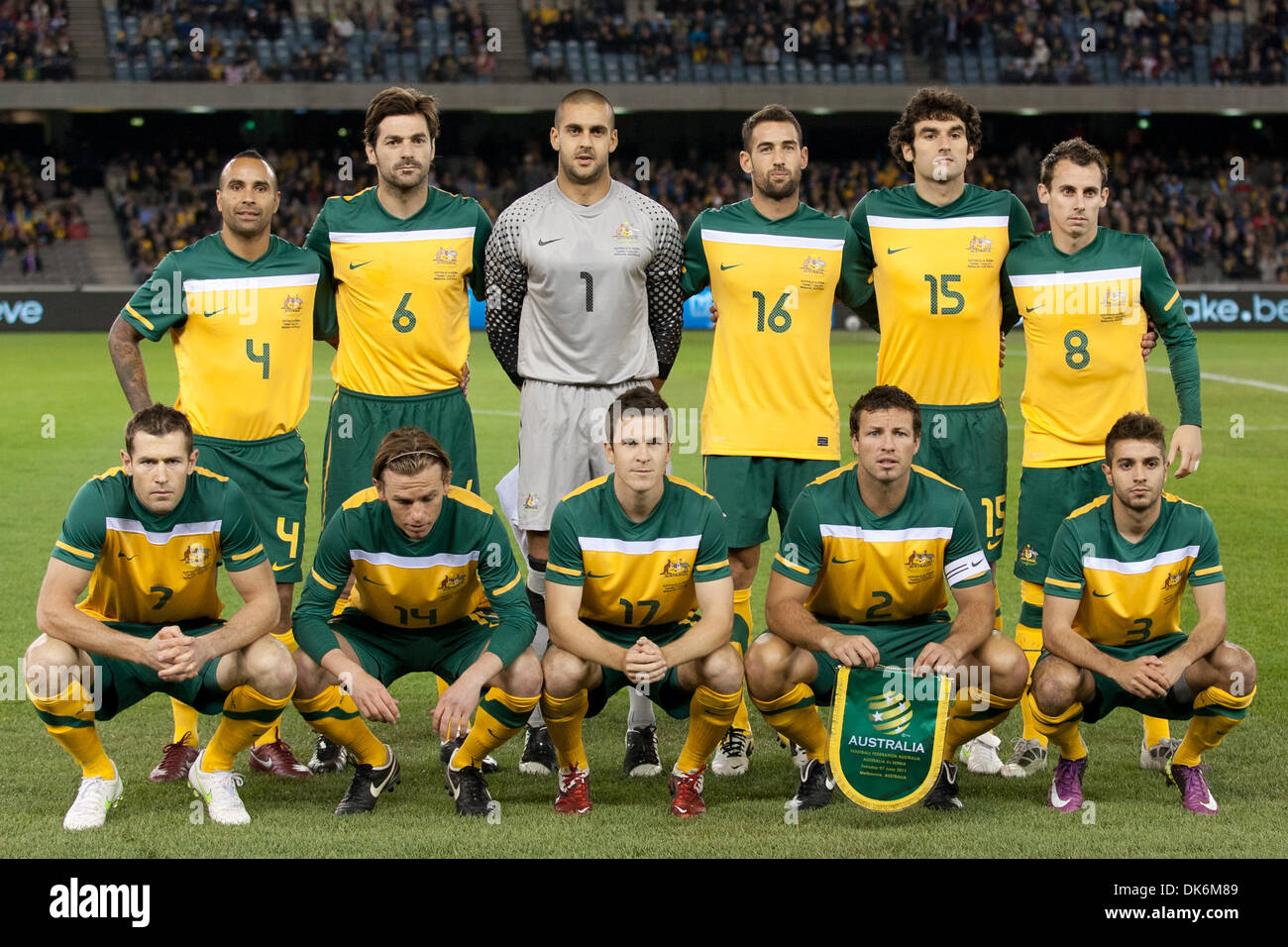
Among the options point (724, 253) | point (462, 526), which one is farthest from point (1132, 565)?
point (462, 526)

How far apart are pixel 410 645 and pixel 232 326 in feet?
4.76

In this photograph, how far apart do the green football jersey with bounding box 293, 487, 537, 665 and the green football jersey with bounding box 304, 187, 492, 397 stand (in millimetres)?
756

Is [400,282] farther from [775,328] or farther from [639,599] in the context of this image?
[639,599]

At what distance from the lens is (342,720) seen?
4.88 metres

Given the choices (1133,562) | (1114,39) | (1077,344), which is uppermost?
(1114,39)

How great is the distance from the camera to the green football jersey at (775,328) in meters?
5.62

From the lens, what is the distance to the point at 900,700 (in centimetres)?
481

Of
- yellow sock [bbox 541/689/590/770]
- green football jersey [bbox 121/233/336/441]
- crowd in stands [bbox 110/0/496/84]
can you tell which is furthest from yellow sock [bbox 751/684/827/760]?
crowd in stands [bbox 110/0/496/84]

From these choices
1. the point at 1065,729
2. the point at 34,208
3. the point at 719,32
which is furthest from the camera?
the point at 719,32

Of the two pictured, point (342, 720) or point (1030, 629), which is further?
point (1030, 629)

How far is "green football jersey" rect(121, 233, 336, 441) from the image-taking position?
18.3 feet

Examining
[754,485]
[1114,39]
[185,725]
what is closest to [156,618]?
[185,725]

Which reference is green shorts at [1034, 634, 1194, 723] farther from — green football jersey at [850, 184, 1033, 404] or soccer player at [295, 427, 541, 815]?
soccer player at [295, 427, 541, 815]
